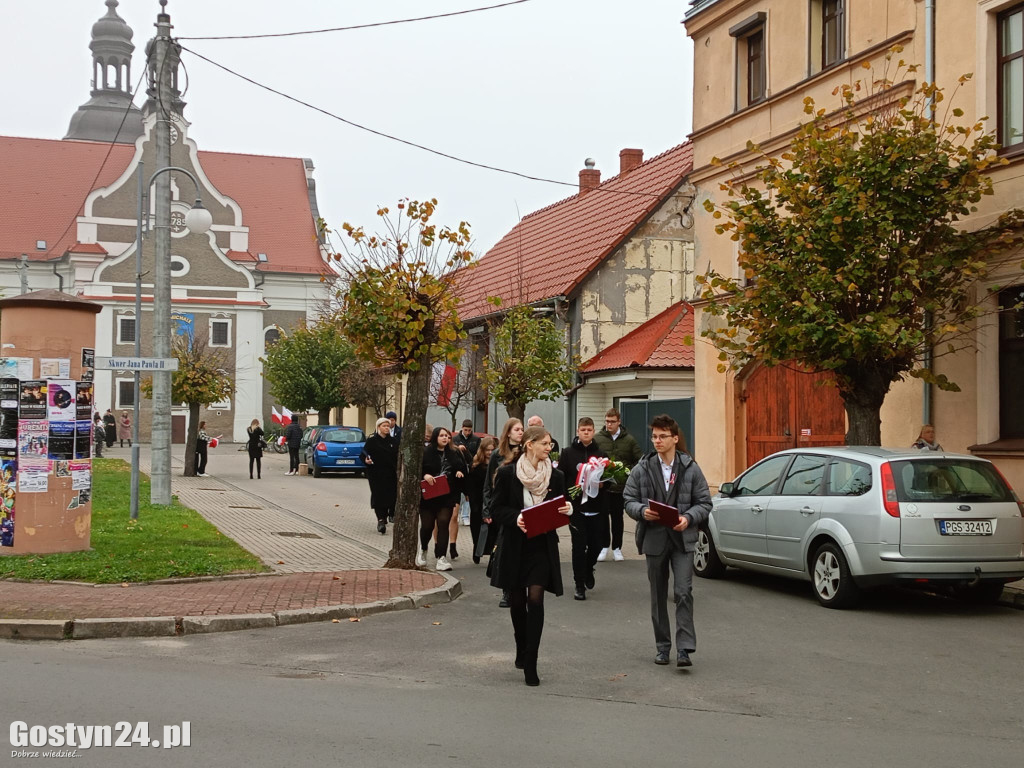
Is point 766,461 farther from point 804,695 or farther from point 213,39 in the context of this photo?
point 213,39

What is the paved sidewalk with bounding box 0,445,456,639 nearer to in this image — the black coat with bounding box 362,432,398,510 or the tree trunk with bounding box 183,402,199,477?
the black coat with bounding box 362,432,398,510

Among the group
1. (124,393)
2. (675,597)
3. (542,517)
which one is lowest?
(675,597)

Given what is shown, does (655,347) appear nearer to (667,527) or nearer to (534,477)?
(667,527)

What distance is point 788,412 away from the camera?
2025cm

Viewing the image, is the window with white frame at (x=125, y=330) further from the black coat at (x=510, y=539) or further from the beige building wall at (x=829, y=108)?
the black coat at (x=510, y=539)

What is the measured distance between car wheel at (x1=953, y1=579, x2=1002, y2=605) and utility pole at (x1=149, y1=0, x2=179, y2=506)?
12618 mm

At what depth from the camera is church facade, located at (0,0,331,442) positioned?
66.1 m

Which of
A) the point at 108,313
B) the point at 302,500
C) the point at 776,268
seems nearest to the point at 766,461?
the point at 776,268

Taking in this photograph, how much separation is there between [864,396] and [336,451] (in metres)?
21.9

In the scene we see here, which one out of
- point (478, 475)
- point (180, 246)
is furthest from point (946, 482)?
point (180, 246)

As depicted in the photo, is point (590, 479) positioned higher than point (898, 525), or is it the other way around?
point (590, 479)

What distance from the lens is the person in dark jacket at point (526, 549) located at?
25.2 ft

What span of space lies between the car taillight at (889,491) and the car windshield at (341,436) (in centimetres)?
2492

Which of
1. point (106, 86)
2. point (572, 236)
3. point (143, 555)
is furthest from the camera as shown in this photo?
point (106, 86)
